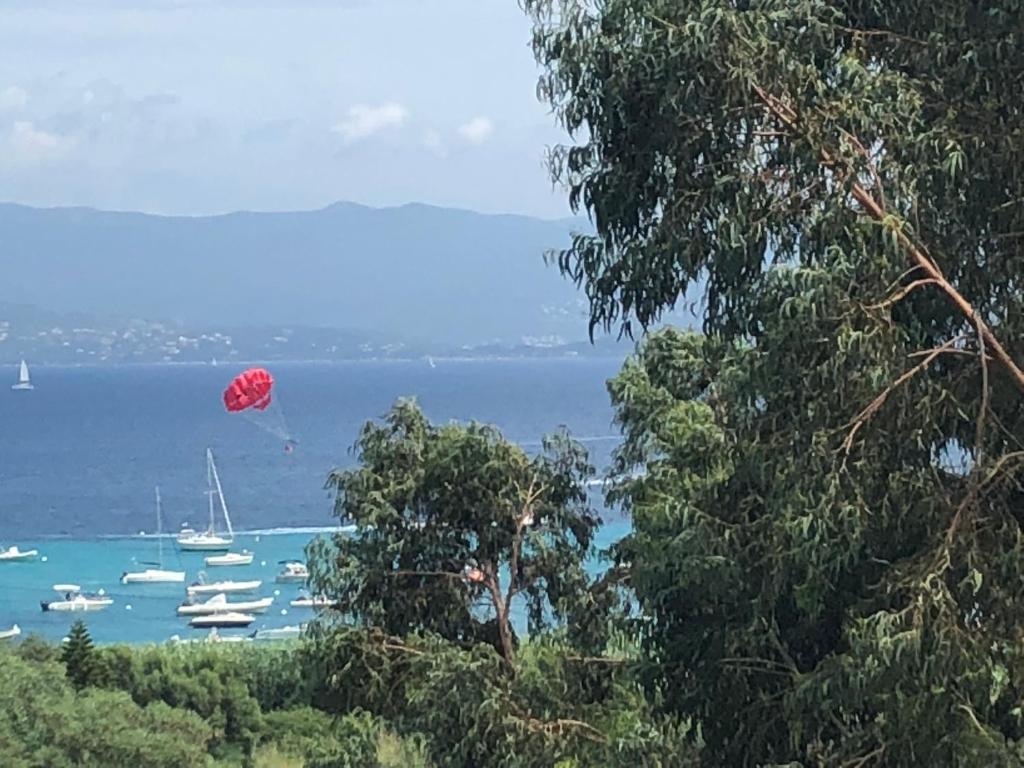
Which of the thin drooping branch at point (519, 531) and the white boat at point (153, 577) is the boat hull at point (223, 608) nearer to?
the white boat at point (153, 577)

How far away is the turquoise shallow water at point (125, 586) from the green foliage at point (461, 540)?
22250mm

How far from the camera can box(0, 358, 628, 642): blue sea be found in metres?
45.8

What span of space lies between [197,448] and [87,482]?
14.0 meters

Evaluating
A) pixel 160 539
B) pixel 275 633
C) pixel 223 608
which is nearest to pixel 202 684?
pixel 275 633

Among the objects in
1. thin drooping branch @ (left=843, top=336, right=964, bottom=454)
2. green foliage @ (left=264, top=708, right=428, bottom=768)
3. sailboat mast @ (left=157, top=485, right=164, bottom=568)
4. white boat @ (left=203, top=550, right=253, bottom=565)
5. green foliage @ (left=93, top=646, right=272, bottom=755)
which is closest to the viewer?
thin drooping branch @ (left=843, top=336, right=964, bottom=454)

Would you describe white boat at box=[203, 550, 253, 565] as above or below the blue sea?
below

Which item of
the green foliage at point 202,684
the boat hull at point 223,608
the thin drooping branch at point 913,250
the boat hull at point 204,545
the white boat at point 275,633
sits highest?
the thin drooping branch at point 913,250

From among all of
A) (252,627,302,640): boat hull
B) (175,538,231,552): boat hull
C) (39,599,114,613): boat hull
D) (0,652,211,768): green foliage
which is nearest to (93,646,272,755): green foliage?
(0,652,211,768): green foliage

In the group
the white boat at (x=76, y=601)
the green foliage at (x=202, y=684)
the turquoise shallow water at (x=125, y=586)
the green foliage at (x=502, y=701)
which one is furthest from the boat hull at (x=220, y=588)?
the green foliage at (x=502, y=701)

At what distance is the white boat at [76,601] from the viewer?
42531 mm

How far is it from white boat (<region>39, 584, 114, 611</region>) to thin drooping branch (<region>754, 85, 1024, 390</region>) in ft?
130

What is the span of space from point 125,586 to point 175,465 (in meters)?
29.8

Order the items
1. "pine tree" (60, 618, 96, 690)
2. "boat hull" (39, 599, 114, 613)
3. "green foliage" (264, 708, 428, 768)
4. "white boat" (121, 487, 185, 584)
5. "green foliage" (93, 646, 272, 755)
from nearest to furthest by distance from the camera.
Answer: "green foliage" (264, 708, 428, 768)
"pine tree" (60, 618, 96, 690)
"green foliage" (93, 646, 272, 755)
"boat hull" (39, 599, 114, 613)
"white boat" (121, 487, 185, 584)

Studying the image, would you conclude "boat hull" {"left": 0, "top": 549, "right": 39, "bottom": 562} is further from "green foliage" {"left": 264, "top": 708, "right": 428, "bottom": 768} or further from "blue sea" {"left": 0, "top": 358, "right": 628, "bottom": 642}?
"green foliage" {"left": 264, "top": 708, "right": 428, "bottom": 768}
